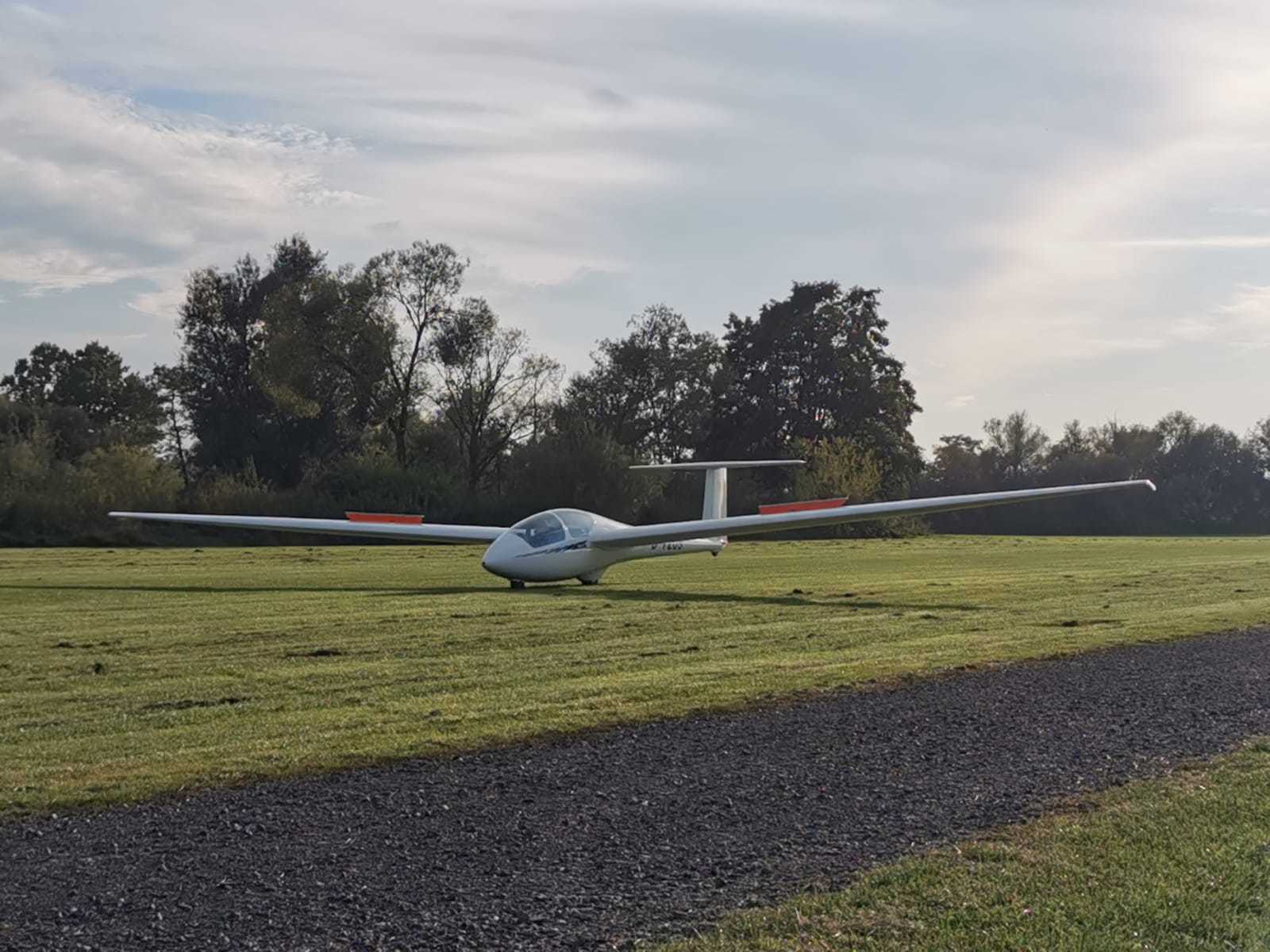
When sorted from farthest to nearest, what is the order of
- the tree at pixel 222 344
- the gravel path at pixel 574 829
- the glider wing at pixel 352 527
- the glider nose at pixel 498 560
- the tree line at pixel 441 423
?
the tree at pixel 222 344 → the tree line at pixel 441 423 → the glider wing at pixel 352 527 → the glider nose at pixel 498 560 → the gravel path at pixel 574 829

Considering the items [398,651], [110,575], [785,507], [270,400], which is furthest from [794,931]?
[270,400]

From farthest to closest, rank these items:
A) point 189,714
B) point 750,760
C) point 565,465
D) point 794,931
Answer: point 565,465 → point 189,714 → point 750,760 → point 794,931

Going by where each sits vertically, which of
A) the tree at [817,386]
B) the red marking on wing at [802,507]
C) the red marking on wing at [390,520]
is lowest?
the red marking on wing at [390,520]

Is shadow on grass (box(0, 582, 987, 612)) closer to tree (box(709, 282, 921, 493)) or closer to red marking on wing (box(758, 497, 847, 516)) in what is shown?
red marking on wing (box(758, 497, 847, 516))

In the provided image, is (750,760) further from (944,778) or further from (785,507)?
(785,507)

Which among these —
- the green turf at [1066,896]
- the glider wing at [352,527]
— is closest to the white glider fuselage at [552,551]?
the glider wing at [352,527]

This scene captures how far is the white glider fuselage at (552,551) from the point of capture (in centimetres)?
2336

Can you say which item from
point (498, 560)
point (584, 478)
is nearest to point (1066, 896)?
point (498, 560)

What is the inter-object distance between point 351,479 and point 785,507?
105ft

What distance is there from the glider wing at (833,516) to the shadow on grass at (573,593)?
113 cm

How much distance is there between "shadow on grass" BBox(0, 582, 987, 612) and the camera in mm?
20031

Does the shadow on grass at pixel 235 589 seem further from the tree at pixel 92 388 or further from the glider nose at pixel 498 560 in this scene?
the tree at pixel 92 388

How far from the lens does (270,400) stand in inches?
2766

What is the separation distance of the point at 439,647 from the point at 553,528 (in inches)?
385
